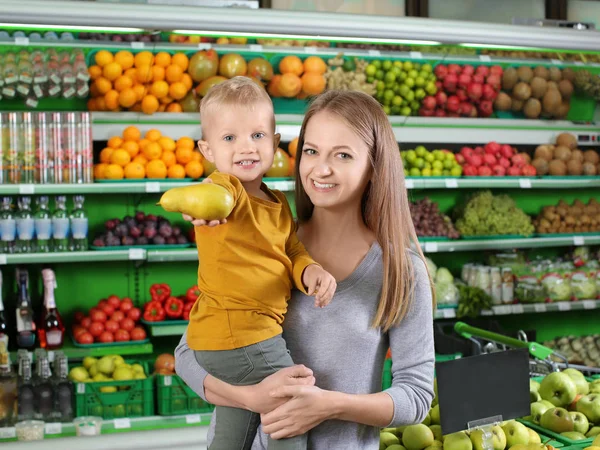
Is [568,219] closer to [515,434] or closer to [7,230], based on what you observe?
[515,434]

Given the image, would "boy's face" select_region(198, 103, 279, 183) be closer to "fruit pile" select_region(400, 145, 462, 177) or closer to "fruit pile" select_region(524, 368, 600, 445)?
"fruit pile" select_region(524, 368, 600, 445)

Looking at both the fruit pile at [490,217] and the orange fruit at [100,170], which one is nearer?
the orange fruit at [100,170]

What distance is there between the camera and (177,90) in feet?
14.0

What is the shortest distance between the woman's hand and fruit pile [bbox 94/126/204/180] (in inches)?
109

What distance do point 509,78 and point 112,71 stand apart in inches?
105

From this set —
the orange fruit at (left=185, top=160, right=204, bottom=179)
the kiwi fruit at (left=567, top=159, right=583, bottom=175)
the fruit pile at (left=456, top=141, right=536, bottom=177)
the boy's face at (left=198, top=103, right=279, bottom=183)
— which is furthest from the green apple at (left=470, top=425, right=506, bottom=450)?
the kiwi fruit at (left=567, top=159, right=583, bottom=175)

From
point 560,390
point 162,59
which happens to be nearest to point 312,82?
point 162,59

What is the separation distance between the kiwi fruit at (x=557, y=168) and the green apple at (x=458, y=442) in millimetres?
3390

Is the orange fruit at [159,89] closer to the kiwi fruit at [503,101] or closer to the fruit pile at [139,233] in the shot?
the fruit pile at [139,233]

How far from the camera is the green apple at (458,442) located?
2135 millimetres

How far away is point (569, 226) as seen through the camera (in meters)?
5.27

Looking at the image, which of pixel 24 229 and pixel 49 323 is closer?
pixel 24 229

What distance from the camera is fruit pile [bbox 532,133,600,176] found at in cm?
517

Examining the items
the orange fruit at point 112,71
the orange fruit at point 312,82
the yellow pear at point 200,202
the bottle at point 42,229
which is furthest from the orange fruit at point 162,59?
the yellow pear at point 200,202
